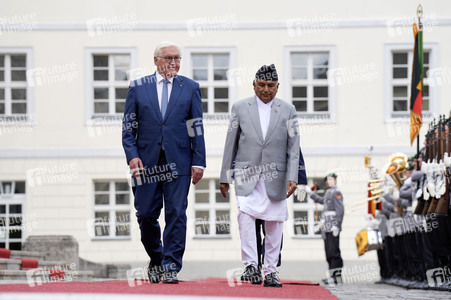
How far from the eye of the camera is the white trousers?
9.90 m

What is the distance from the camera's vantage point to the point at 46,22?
2970cm

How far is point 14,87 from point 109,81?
8.06ft

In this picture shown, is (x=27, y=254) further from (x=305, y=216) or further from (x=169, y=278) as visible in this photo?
(x=169, y=278)

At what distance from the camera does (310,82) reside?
29.8 metres

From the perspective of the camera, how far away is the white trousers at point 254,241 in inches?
390

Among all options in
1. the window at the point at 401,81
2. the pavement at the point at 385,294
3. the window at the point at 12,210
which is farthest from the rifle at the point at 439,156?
the window at the point at 12,210

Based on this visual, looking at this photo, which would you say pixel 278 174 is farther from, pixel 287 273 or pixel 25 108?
pixel 25 108

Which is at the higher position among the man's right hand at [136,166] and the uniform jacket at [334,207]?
the man's right hand at [136,166]

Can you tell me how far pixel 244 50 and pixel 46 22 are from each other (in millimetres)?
5150

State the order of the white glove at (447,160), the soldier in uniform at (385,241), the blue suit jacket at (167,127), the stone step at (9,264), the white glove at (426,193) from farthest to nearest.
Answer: the soldier in uniform at (385,241), the stone step at (9,264), the white glove at (426,193), the white glove at (447,160), the blue suit jacket at (167,127)

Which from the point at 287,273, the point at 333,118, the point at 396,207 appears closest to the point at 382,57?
the point at 333,118

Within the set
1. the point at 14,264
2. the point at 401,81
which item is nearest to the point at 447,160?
the point at 14,264

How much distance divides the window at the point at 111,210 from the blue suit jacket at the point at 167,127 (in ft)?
64.4

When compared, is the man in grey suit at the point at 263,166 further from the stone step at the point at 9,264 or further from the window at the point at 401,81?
the window at the point at 401,81
